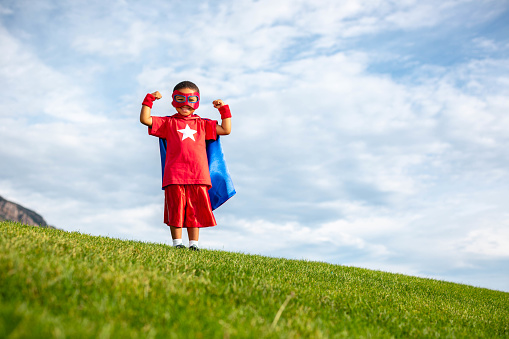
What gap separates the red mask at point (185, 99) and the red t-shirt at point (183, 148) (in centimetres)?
29

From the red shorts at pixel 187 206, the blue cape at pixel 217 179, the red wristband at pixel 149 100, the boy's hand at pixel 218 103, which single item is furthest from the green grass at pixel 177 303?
the boy's hand at pixel 218 103

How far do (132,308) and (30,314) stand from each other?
2.98ft

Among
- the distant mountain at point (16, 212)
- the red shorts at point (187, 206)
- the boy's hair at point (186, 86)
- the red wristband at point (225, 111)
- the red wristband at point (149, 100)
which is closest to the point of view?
the red shorts at point (187, 206)

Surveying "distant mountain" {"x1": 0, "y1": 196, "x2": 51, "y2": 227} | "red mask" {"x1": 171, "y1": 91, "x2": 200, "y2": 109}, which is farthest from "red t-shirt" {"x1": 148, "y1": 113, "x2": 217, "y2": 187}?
"distant mountain" {"x1": 0, "y1": 196, "x2": 51, "y2": 227}

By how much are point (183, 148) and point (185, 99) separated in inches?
46.8

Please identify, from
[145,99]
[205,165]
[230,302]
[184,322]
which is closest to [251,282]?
[230,302]

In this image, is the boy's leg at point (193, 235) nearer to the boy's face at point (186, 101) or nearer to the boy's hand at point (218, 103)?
the boy's face at point (186, 101)

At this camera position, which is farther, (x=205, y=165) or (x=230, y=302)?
(x=205, y=165)

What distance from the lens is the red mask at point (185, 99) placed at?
9305 millimetres

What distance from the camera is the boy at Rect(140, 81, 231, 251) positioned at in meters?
9.05

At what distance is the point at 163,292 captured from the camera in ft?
14.3

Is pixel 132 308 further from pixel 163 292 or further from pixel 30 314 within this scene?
pixel 30 314

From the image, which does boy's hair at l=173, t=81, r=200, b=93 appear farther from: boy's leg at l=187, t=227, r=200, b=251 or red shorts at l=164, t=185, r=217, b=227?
boy's leg at l=187, t=227, r=200, b=251

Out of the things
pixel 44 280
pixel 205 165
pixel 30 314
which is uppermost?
pixel 205 165
